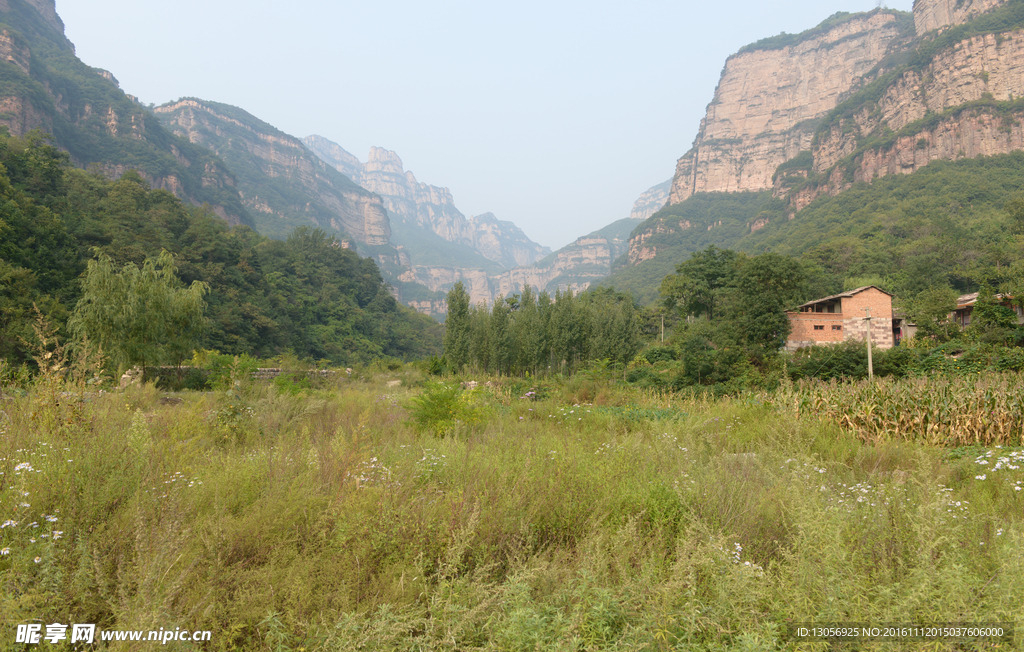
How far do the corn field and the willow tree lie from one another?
1884 centimetres

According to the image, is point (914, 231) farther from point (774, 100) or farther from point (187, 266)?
point (774, 100)

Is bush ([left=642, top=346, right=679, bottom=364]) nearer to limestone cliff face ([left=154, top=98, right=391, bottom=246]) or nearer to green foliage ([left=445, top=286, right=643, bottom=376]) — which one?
green foliage ([left=445, top=286, right=643, bottom=376])

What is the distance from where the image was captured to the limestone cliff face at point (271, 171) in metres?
138

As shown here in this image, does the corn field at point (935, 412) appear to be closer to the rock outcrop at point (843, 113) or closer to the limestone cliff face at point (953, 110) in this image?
the rock outcrop at point (843, 113)

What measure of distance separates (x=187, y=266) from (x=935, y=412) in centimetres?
4770

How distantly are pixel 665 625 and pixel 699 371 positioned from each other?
68.5 ft

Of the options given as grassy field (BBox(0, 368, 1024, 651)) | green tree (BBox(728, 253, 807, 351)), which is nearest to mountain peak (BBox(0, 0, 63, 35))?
green tree (BBox(728, 253, 807, 351))

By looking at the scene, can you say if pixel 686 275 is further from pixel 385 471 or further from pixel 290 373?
pixel 385 471

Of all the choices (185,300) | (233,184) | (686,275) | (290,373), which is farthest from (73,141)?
(686,275)

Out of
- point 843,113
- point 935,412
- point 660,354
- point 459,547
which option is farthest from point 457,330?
point 843,113

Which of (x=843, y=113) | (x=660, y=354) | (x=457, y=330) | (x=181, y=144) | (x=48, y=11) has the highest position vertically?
(x=48, y=11)

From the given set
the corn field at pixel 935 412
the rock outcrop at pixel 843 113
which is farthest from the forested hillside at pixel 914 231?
the corn field at pixel 935 412

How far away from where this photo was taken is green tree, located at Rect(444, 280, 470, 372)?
2680 centimetres

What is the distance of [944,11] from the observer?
10644 centimetres
